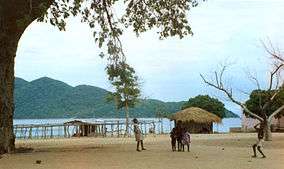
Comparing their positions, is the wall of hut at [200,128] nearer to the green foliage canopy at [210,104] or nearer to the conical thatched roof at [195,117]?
the conical thatched roof at [195,117]

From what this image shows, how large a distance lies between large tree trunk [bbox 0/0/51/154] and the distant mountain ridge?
409 feet

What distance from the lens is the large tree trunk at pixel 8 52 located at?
20625 millimetres

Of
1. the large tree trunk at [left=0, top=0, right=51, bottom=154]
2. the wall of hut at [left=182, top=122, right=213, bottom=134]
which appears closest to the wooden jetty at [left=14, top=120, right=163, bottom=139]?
the wall of hut at [left=182, top=122, right=213, bottom=134]

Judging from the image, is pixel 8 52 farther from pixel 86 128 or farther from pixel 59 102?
pixel 59 102

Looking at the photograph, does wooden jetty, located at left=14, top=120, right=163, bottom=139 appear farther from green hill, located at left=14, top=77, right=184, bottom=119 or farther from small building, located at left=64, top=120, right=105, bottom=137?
green hill, located at left=14, top=77, right=184, bottom=119

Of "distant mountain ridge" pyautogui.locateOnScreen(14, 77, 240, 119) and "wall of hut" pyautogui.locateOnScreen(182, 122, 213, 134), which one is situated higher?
"distant mountain ridge" pyautogui.locateOnScreen(14, 77, 240, 119)

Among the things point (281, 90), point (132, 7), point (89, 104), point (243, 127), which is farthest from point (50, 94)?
point (132, 7)

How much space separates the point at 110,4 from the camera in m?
23.6

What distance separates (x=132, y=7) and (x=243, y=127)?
35.4 m

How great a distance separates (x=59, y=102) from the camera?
153 m

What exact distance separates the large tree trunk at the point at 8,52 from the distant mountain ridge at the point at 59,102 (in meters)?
125

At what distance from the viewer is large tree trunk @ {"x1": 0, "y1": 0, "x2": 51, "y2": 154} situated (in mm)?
20625

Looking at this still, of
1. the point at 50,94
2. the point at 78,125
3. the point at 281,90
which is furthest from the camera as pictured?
the point at 50,94

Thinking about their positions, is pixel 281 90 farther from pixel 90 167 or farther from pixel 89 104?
pixel 89 104
